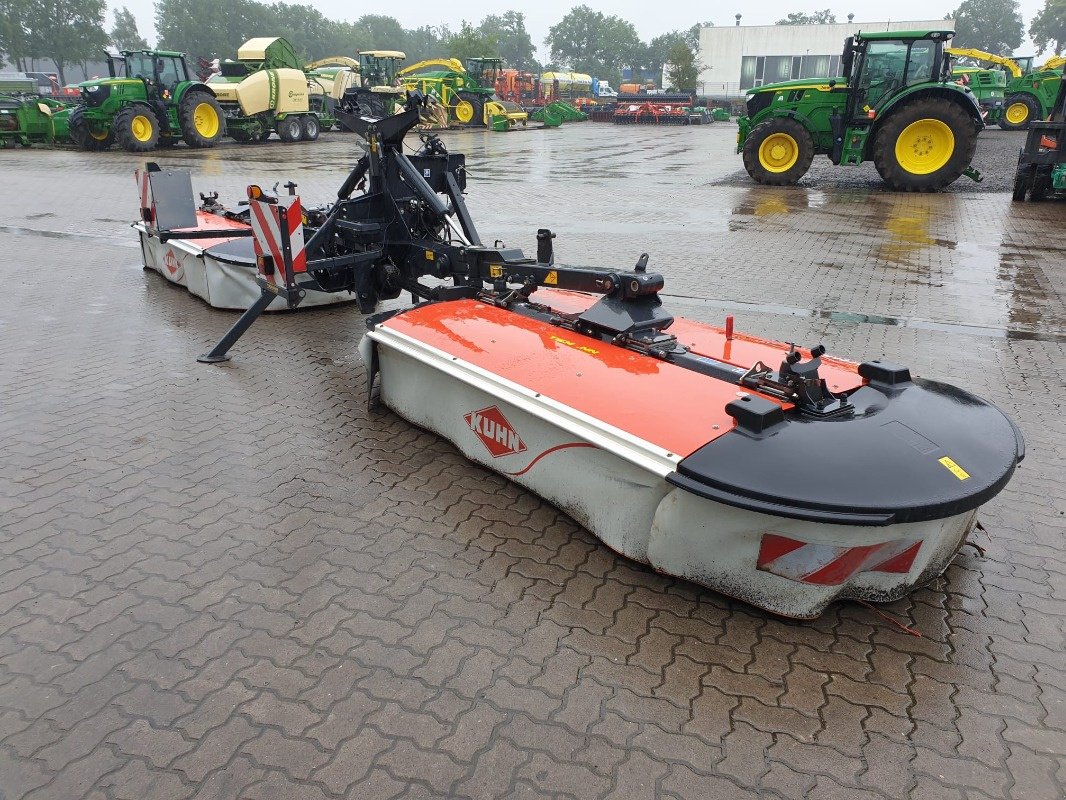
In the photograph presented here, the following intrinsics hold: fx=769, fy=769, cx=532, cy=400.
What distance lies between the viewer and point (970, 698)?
8.22ft

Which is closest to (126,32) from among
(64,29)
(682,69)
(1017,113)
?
(64,29)

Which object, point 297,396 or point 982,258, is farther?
point 982,258

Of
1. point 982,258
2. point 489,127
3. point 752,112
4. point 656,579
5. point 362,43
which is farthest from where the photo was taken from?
point 362,43

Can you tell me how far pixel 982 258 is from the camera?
8.87 m

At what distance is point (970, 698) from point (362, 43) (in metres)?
110

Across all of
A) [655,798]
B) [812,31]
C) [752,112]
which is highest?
[812,31]

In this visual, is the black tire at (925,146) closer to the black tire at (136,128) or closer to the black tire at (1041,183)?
the black tire at (1041,183)

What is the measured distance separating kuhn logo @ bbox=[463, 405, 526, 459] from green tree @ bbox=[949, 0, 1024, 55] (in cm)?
11951

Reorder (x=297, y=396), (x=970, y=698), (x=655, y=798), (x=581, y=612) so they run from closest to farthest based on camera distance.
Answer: (x=655, y=798)
(x=970, y=698)
(x=581, y=612)
(x=297, y=396)

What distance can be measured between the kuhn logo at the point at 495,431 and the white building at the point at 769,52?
2258 inches

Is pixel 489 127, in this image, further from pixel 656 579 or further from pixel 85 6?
pixel 85 6

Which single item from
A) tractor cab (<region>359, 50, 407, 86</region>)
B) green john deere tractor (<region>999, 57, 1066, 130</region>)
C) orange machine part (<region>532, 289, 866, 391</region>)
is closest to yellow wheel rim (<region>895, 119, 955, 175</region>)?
orange machine part (<region>532, 289, 866, 391</region>)

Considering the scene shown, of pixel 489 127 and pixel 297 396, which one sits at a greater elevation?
pixel 489 127

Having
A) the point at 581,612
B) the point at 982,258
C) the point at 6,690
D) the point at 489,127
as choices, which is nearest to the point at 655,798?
the point at 581,612
